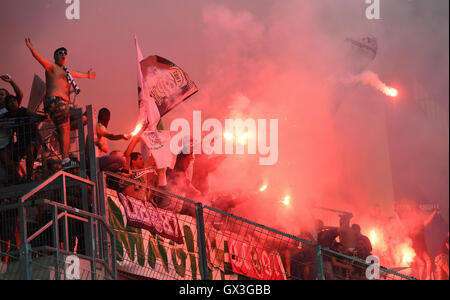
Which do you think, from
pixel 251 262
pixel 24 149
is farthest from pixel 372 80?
pixel 24 149

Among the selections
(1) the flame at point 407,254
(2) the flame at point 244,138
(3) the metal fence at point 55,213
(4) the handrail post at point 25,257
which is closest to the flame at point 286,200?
(2) the flame at point 244,138

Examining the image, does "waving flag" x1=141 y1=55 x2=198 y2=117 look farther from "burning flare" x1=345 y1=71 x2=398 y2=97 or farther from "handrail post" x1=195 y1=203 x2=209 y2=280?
"burning flare" x1=345 y1=71 x2=398 y2=97

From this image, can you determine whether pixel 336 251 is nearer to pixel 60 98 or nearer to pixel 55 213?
pixel 60 98

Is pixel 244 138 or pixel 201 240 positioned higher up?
pixel 244 138

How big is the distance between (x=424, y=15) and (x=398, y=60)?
1.20m

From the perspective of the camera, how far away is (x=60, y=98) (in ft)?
24.2

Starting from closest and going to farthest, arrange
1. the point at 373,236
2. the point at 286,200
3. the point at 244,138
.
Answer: the point at 244,138, the point at 286,200, the point at 373,236

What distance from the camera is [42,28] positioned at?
10867 millimetres

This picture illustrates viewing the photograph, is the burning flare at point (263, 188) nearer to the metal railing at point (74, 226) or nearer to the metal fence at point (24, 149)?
the metal fence at point (24, 149)

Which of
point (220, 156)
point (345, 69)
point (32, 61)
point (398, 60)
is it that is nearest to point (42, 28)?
point (32, 61)

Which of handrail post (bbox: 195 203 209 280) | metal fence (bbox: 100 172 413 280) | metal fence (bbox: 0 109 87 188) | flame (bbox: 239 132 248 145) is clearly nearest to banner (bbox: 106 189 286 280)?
metal fence (bbox: 100 172 413 280)

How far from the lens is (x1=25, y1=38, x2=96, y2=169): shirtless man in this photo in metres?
6.84

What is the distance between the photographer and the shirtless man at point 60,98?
6836mm

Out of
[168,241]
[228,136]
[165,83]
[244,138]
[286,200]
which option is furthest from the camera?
[286,200]
